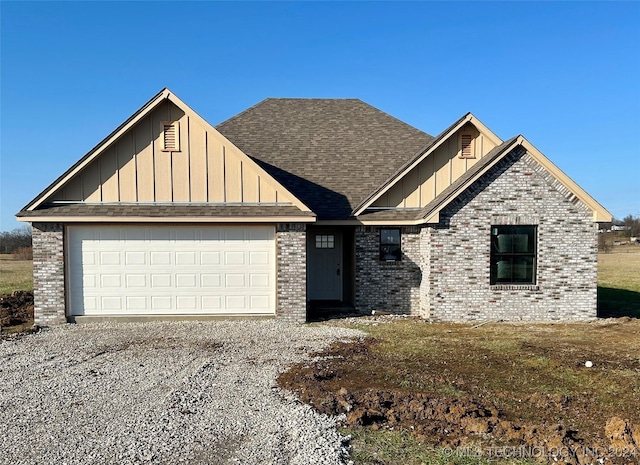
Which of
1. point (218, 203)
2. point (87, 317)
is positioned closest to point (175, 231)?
point (218, 203)

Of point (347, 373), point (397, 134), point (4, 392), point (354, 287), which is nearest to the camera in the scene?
point (4, 392)

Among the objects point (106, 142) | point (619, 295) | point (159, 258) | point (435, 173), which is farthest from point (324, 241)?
point (619, 295)

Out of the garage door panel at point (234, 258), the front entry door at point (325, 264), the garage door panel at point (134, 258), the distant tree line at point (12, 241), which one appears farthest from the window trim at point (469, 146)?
the distant tree line at point (12, 241)

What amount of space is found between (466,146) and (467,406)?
33.7 ft

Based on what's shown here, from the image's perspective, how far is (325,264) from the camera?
14773 millimetres

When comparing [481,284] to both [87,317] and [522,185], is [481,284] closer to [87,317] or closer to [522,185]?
[522,185]

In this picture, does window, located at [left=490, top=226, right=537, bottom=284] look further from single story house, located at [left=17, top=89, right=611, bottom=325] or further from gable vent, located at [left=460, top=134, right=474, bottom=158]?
gable vent, located at [left=460, top=134, right=474, bottom=158]

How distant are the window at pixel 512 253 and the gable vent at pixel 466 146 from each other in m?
2.92

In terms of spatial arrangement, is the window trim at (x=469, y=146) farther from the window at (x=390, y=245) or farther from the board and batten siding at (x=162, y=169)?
the board and batten siding at (x=162, y=169)

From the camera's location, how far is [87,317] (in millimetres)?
11898

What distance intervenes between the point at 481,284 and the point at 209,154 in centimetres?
887

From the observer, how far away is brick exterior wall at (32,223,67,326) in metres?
11.6

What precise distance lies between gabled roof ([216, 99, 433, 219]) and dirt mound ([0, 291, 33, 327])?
9087mm

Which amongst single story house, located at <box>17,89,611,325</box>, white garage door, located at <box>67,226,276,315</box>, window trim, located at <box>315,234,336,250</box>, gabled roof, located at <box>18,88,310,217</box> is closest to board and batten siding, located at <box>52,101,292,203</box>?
single story house, located at <box>17,89,611,325</box>
